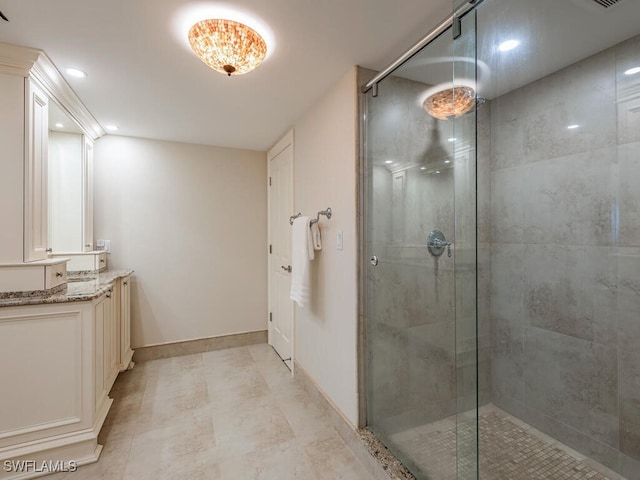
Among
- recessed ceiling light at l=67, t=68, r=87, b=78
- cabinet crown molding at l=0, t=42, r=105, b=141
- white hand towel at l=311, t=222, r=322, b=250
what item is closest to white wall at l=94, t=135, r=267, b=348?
cabinet crown molding at l=0, t=42, r=105, b=141

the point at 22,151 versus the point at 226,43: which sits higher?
the point at 226,43

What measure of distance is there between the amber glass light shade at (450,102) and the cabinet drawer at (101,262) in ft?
9.39

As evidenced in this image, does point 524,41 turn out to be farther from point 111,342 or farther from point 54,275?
point 111,342

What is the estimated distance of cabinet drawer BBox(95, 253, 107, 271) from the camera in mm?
2574

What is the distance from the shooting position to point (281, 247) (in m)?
3.08

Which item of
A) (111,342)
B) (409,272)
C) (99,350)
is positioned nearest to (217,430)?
(99,350)

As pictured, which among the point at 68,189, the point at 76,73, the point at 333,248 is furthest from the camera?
the point at 68,189

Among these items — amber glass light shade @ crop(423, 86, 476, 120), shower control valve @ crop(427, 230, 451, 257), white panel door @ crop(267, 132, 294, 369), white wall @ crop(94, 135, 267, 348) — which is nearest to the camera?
amber glass light shade @ crop(423, 86, 476, 120)

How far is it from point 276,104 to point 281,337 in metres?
2.21

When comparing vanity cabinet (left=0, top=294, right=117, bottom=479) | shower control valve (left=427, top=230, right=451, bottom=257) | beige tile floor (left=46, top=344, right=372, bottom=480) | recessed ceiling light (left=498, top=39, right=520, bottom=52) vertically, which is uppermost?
recessed ceiling light (left=498, top=39, right=520, bottom=52)

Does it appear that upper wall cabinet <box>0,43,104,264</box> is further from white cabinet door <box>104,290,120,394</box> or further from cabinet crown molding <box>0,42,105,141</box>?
white cabinet door <box>104,290,120,394</box>

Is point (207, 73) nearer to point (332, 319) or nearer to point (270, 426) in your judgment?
point (332, 319)

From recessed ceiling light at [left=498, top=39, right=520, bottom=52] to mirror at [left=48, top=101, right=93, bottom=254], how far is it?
3076 mm

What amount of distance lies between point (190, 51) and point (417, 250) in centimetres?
169
